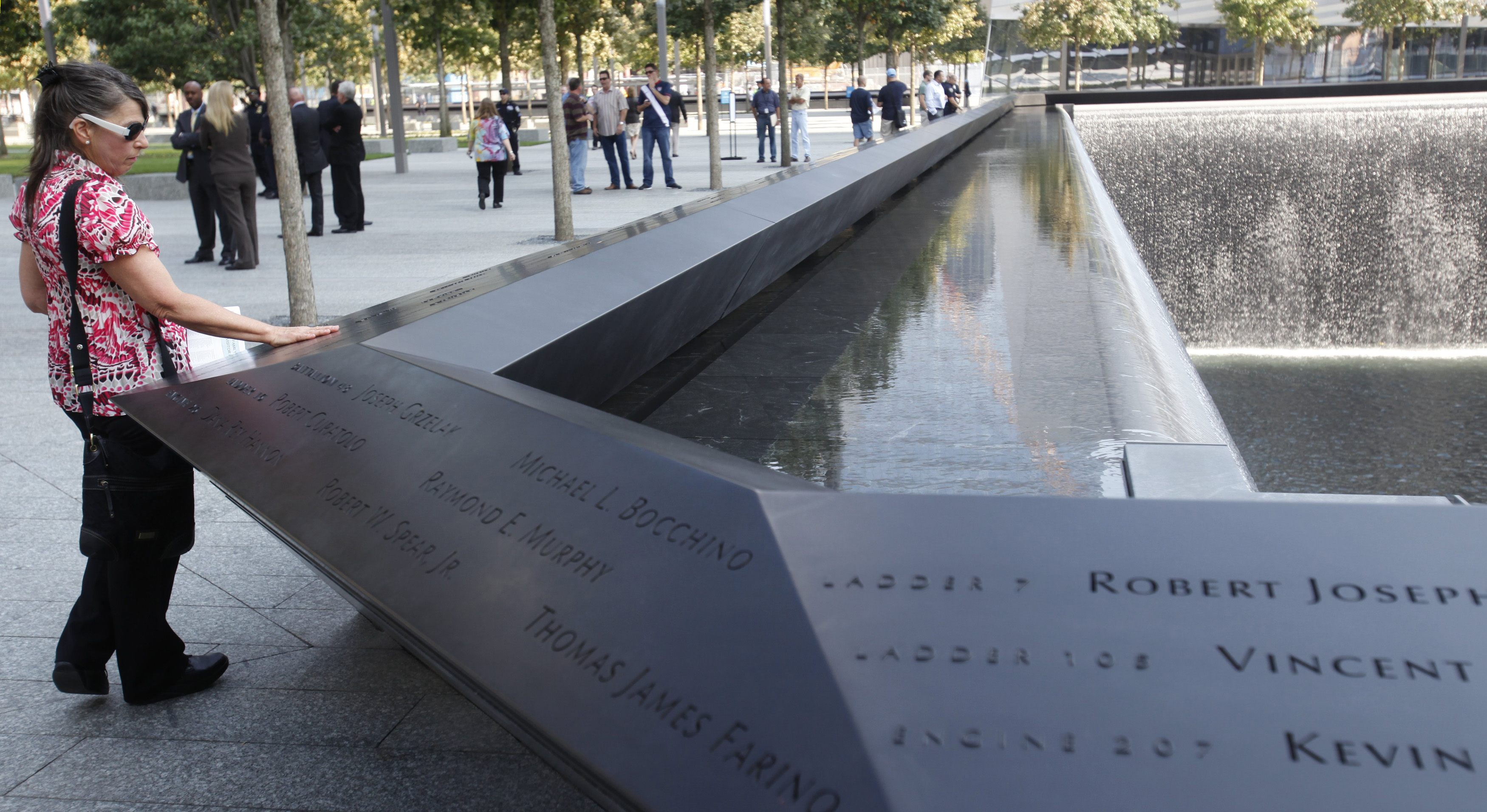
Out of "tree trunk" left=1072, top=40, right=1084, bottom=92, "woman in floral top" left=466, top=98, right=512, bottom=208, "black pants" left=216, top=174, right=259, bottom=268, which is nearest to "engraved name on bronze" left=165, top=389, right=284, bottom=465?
"black pants" left=216, top=174, right=259, bottom=268

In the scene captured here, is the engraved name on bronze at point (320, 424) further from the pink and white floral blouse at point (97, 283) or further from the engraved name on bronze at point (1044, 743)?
the engraved name on bronze at point (1044, 743)

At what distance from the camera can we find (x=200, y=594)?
3.53 meters

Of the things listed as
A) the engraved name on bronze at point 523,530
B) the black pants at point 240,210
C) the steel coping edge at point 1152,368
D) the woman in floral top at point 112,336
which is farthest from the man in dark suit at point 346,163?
the engraved name on bronze at point 523,530

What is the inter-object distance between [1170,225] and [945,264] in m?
12.9

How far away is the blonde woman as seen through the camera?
10.1 metres

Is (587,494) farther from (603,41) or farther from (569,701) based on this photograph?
(603,41)

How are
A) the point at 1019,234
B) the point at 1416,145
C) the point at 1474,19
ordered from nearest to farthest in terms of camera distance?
the point at 1019,234
the point at 1416,145
the point at 1474,19

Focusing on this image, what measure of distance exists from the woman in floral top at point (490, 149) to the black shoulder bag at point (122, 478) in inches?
495

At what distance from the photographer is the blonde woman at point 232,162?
10.1 metres

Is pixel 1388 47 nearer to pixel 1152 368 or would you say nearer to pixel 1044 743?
pixel 1152 368

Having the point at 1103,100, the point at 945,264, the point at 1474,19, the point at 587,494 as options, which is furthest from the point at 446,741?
the point at 1474,19

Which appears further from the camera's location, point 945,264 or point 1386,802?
point 945,264

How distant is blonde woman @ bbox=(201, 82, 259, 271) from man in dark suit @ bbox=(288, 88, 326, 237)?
5.92ft

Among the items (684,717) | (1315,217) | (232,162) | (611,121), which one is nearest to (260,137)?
(232,162)
